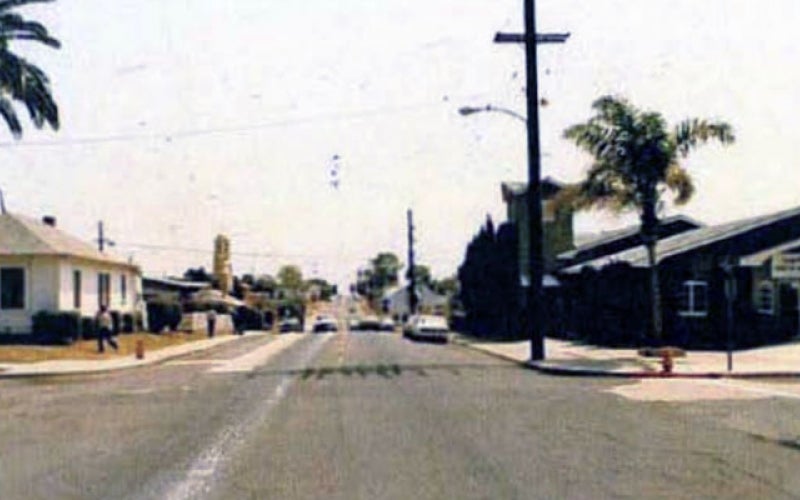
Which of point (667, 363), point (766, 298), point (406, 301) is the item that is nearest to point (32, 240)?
point (766, 298)

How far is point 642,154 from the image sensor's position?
147ft

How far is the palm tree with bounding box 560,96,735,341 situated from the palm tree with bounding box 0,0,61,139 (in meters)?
16.1

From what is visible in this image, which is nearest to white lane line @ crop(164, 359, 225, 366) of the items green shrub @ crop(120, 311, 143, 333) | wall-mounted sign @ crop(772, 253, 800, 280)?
wall-mounted sign @ crop(772, 253, 800, 280)

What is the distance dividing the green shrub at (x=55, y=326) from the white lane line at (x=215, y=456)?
29991 millimetres

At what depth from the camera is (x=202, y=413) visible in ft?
83.5

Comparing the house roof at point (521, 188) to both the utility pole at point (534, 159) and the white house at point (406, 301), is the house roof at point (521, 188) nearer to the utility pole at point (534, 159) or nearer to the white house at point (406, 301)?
the utility pole at point (534, 159)

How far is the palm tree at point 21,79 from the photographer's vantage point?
45.6 metres

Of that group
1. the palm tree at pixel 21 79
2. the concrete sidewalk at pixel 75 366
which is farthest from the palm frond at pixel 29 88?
the concrete sidewalk at pixel 75 366

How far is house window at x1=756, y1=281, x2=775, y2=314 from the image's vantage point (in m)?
50.9

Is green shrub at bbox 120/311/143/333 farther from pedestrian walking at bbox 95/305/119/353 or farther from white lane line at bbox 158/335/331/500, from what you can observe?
white lane line at bbox 158/335/331/500

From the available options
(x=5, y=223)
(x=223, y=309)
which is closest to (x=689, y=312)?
(x=5, y=223)

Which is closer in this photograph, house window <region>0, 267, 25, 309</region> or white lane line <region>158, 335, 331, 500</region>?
white lane line <region>158, 335, 331, 500</region>

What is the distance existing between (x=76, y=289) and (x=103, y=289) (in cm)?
657

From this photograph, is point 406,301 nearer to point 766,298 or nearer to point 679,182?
point 766,298
